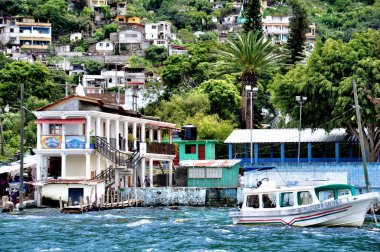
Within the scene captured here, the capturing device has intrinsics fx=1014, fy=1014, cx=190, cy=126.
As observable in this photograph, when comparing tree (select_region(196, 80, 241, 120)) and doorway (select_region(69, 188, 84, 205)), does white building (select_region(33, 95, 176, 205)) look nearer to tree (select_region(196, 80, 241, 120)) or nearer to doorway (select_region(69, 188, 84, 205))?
doorway (select_region(69, 188, 84, 205))

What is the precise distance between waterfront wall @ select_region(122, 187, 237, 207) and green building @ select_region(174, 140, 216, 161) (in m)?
15.6

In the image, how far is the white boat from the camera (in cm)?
5162

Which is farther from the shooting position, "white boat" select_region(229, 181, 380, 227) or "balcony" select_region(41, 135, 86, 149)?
"balcony" select_region(41, 135, 86, 149)

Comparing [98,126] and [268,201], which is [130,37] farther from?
[268,201]

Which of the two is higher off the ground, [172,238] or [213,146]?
[213,146]

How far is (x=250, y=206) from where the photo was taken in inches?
2137

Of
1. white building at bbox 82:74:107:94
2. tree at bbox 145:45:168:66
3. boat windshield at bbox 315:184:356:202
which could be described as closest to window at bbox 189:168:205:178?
boat windshield at bbox 315:184:356:202

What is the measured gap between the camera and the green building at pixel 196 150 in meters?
86.1

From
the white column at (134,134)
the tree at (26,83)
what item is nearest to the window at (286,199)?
the white column at (134,134)

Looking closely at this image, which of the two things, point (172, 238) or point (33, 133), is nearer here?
point (172, 238)

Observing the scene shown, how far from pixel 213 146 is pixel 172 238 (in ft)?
128

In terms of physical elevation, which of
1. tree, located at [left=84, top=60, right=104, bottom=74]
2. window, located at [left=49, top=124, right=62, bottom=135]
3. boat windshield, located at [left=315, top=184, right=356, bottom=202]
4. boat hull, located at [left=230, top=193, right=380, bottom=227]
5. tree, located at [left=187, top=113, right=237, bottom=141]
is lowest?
boat hull, located at [left=230, top=193, right=380, bottom=227]

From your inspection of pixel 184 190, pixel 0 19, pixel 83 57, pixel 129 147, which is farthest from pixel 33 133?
pixel 0 19

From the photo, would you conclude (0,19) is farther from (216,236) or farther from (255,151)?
(216,236)
